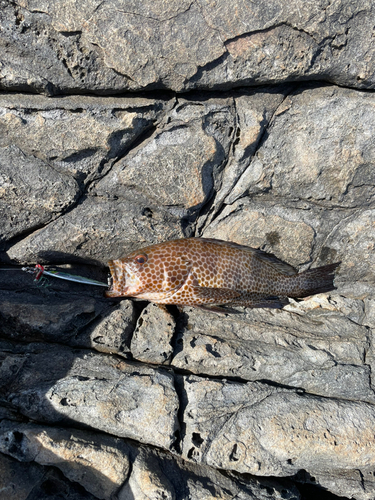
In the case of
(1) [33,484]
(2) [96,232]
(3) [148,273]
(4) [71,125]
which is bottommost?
(1) [33,484]

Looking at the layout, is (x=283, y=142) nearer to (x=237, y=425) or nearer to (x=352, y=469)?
(x=237, y=425)

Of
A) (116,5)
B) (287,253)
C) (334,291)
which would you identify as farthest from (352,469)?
(116,5)

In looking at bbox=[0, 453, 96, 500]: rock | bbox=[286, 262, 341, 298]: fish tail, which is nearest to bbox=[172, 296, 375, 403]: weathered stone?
bbox=[286, 262, 341, 298]: fish tail

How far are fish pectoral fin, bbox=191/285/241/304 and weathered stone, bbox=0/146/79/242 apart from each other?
1936 millimetres

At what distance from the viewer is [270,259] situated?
521 centimetres

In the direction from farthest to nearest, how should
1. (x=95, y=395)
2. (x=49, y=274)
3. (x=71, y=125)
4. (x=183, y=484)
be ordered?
(x=49, y=274) < (x=71, y=125) < (x=95, y=395) < (x=183, y=484)

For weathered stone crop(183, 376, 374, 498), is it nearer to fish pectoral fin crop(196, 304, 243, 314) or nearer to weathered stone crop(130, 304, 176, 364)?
weathered stone crop(130, 304, 176, 364)

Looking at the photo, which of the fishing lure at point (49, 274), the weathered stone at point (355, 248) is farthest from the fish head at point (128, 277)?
the weathered stone at point (355, 248)

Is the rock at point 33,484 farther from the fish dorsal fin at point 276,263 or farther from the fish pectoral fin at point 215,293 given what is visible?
the fish dorsal fin at point 276,263

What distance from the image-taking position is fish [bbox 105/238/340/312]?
15.3ft

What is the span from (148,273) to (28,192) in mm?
1743

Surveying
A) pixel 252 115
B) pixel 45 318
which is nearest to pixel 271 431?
pixel 45 318

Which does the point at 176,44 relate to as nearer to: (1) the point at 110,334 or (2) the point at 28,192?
(2) the point at 28,192

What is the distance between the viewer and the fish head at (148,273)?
15.3 ft
